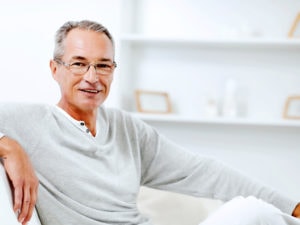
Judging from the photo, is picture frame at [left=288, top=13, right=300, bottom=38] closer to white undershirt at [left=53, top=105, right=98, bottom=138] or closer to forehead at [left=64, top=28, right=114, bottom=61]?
forehead at [left=64, top=28, right=114, bottom=61]

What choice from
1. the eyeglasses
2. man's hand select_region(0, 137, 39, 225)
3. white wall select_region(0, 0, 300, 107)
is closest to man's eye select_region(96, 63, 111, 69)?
the eyeglasses

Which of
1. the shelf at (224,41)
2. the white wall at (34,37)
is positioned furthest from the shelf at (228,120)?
the shelf at (224,41)

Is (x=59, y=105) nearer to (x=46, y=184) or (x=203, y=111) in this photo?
(x=46, y=184)

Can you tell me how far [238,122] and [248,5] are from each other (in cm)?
70

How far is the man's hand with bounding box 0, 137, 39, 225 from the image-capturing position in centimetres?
135

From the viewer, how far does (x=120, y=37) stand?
9.91 ft

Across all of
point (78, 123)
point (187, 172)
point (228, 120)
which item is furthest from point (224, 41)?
point (78, 123)

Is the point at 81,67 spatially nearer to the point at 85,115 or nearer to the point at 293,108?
the point at 85,115

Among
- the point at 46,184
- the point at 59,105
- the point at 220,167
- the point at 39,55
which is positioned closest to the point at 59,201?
the point at 46,184

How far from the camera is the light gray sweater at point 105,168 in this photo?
5.02 feet

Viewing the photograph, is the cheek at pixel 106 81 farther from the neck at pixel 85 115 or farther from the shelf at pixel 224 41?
the shelf at pixel 224 41

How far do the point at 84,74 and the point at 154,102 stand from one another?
1.51 m

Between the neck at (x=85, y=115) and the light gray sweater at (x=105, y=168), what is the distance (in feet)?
0.12

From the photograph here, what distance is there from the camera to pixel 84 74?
171 cm
